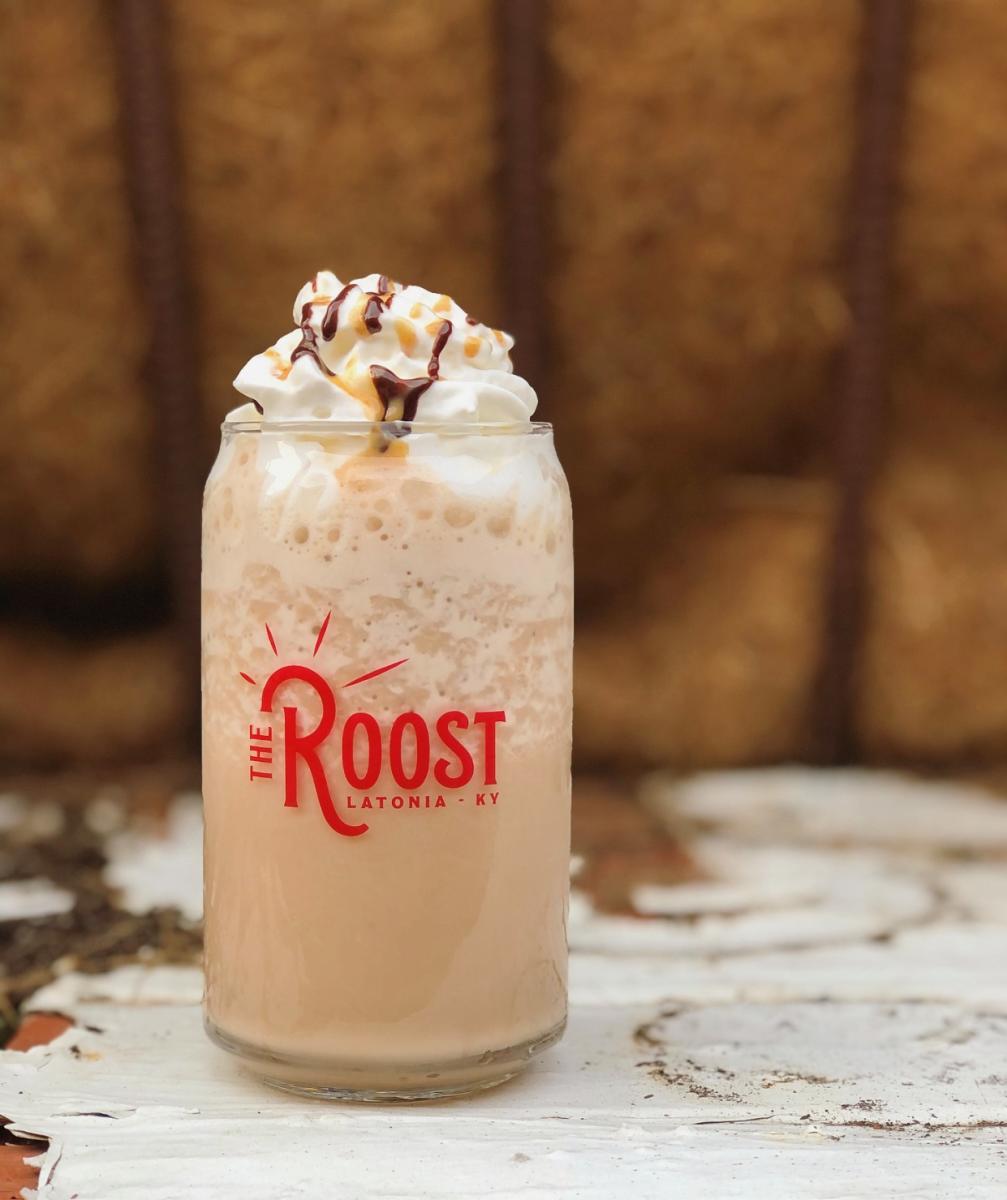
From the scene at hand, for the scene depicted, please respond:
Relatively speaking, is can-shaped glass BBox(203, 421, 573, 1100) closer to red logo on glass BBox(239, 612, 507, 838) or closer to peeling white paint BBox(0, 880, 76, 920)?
red logo on glass BBox(239, 612, 507, 838)

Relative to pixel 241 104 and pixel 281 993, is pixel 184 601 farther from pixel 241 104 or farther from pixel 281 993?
pixel 281 993

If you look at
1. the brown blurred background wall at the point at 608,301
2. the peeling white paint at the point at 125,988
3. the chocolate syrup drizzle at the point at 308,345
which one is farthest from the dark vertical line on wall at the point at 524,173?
the peeling white paint at the point at 125,988

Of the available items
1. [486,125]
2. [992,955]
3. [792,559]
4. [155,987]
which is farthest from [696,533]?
[155,987]

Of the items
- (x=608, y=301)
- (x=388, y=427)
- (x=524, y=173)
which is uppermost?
(x=524, y=173)

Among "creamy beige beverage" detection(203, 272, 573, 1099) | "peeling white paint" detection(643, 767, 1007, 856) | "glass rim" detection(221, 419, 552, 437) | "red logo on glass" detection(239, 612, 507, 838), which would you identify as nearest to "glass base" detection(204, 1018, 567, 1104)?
"creamy beige beverage" detection(203, 272, 573, 1099)

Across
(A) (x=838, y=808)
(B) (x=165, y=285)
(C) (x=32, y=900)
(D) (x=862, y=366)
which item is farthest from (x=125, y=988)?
(D) (x=862, y=366)

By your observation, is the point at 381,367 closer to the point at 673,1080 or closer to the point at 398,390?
the point at 398,390
